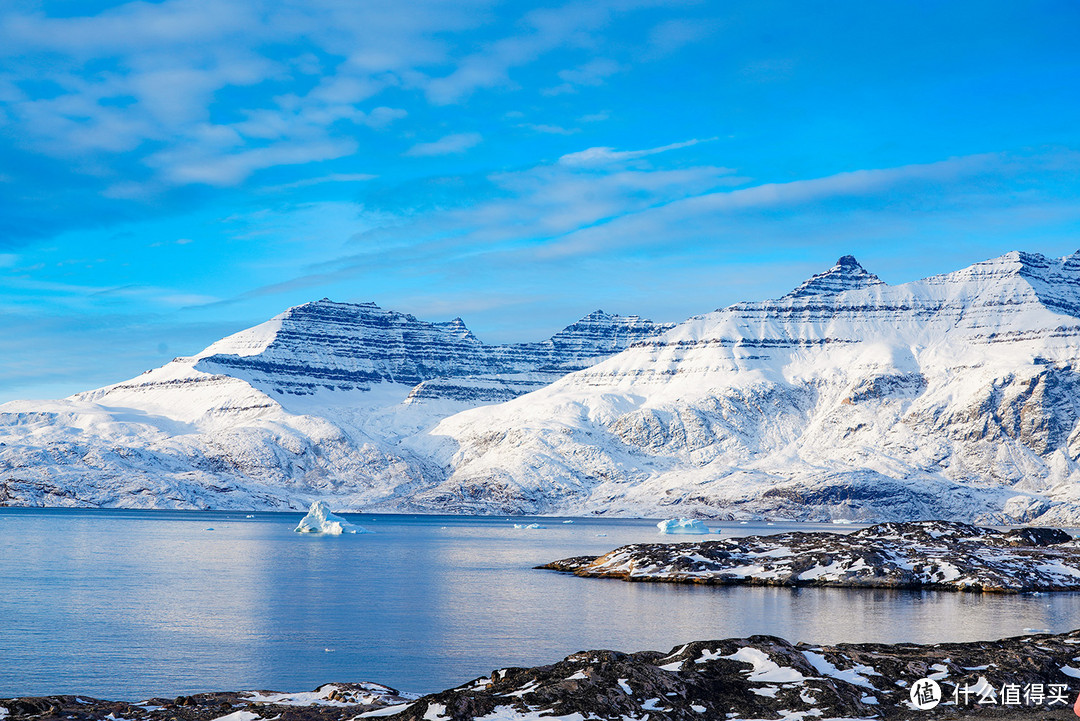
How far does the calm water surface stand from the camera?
156 ft

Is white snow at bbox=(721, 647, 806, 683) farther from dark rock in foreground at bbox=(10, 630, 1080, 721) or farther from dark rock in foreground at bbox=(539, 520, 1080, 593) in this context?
dark rock in foreground at bbox=(539, 520, 1080, 593)

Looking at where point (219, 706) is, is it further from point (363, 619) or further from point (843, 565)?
point (843, 565)

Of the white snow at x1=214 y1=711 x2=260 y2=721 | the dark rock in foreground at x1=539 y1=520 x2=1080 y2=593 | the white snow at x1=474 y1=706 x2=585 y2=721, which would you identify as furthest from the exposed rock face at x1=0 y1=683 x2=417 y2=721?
the dark rock in foreground at x1=539 y1=520 x2=1080 y2=593

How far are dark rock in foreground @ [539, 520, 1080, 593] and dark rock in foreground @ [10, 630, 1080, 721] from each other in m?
62.9

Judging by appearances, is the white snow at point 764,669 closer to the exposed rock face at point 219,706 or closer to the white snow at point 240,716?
the exposed rock face at point 219,706

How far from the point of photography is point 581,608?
74.5m

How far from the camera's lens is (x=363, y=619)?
68000mm

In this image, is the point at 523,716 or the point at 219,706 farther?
the point at 219,706

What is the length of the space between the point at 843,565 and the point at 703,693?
74.7 metres

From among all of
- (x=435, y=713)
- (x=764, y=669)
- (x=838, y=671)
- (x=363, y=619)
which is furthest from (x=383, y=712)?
(x=363, y=619)

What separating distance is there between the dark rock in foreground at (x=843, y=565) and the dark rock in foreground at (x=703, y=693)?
206 feet

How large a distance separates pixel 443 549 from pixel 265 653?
100 meters

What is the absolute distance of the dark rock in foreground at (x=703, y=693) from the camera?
98.2ft

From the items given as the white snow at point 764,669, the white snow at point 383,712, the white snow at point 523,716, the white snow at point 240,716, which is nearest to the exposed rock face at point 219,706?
the white snow at point 240,716
